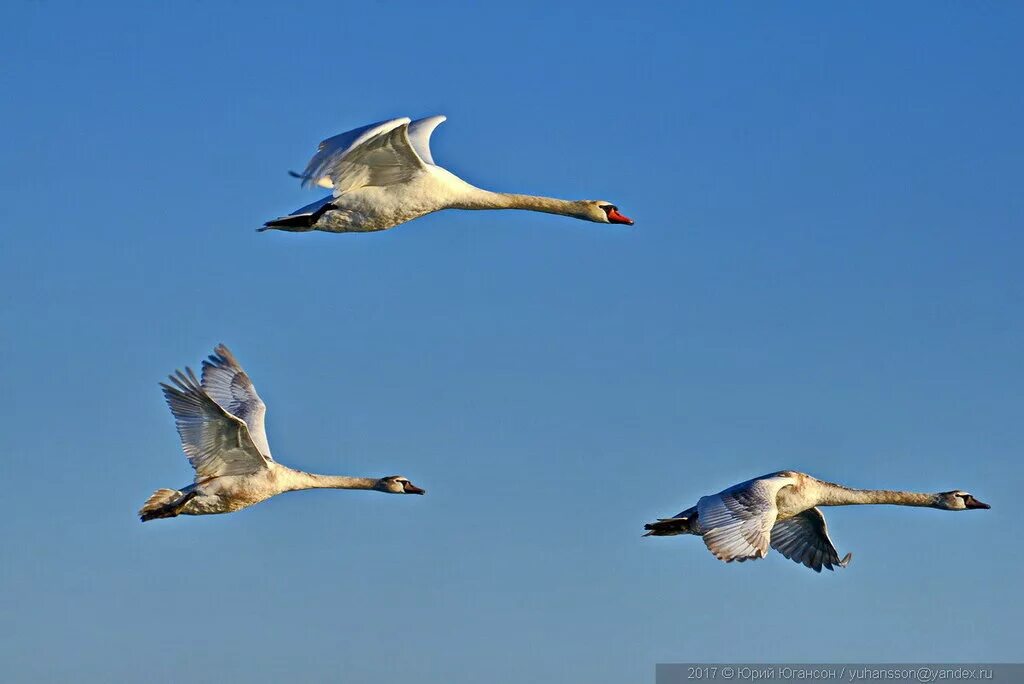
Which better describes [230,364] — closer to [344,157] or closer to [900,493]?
[344,157]

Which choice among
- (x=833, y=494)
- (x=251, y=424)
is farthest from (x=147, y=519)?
(x=833, y=494)

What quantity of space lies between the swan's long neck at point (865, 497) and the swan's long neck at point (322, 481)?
311 inches

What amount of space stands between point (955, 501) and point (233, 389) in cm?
1253

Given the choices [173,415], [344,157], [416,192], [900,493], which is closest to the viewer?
[344,157]

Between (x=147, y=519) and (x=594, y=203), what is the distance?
855 cm

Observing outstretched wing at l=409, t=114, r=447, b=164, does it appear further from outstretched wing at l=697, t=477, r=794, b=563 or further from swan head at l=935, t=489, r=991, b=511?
swan head at l=935, t=489, r=991, b=511

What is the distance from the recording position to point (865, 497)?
103ft

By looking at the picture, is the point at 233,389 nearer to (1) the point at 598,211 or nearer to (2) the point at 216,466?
(2) the point at 216,466

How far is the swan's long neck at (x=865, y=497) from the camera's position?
30.6 meters

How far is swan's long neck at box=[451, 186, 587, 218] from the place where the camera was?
28453mm

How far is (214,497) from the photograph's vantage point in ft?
99.1

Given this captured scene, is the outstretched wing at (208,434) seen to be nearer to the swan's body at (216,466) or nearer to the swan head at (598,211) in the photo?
the swan's body at (216,466)

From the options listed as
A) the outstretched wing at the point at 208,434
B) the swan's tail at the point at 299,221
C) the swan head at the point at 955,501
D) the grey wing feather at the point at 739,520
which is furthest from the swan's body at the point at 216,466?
the swan head at the point at 955,501

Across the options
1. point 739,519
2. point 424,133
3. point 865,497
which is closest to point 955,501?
point 865,497
